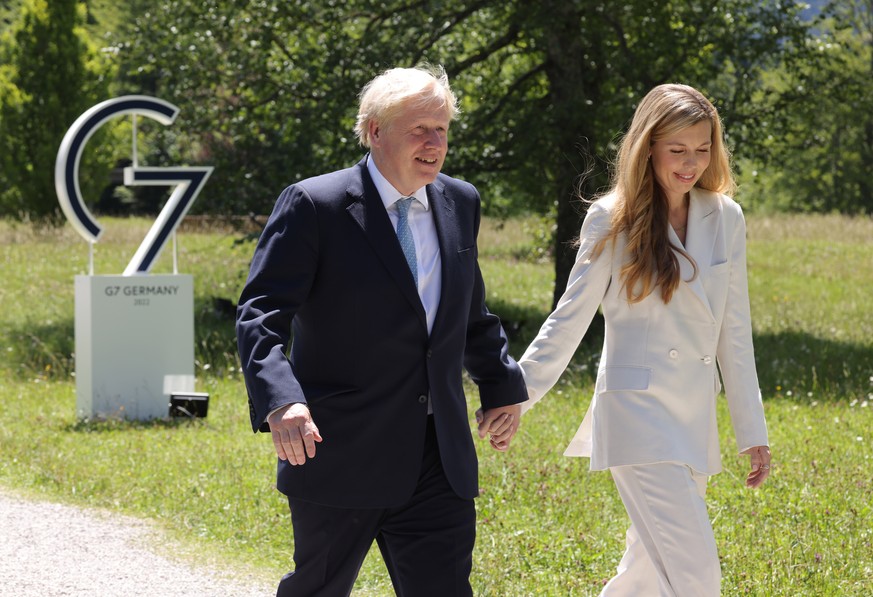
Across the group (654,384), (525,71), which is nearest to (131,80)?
(525,71)

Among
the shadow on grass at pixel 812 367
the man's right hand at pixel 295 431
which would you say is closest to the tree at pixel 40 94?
the shadow on grass at pixel 812 367

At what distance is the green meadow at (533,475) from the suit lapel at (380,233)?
2396 millimetres

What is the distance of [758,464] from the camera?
13.7 feet

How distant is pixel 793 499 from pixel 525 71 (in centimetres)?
1185

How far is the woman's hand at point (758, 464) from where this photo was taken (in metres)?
4.14

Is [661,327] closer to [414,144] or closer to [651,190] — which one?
[651,190]

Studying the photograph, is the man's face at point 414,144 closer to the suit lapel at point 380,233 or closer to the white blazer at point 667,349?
the suit lapel at point 380,233

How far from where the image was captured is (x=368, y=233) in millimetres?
3494

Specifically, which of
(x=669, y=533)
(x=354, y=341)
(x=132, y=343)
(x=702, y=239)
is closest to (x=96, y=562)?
(x=354, y=341)

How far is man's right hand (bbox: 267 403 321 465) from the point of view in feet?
10.4

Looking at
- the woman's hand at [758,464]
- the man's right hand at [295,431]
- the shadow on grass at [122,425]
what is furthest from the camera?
the shadow on grass at [122,425]

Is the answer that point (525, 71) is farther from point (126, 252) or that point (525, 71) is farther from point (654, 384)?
point (654, 384)

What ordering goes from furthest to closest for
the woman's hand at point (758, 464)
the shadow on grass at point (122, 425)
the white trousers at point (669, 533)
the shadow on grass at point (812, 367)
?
the shadow on grass at point (812, 367) → the shadow on grass at point (122, 425) → the woman's hand at point (758, 464) → the white trousers at point (669, 533)

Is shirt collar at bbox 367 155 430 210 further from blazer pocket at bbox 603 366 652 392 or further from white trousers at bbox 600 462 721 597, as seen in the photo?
white trousers at bbox 600 462 721 597
